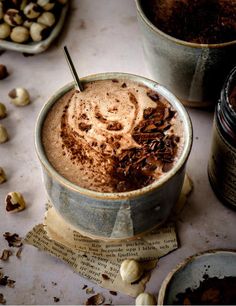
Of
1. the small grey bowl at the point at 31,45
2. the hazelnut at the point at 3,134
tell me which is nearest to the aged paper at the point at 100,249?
the hazelnut at the point at 3,134

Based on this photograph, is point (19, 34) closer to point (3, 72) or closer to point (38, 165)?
point (3, 72)

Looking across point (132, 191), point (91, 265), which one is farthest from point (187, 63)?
point (91, 265)

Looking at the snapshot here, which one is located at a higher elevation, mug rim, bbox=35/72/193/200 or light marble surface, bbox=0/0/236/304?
mug rim, bbox=35/72/193/200

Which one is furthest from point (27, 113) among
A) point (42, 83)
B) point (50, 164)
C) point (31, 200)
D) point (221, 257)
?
point (221, 257)

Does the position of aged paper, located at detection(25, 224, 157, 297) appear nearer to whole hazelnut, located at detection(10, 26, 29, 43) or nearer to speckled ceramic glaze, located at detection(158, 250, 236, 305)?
speckled ceramic glaze, located at detection(158, 250, 236, 305)

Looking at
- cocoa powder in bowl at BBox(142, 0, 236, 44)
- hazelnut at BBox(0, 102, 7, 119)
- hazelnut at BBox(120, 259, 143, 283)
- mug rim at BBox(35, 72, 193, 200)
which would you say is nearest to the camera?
mug rim at BBox(35, 72, 193, 200)

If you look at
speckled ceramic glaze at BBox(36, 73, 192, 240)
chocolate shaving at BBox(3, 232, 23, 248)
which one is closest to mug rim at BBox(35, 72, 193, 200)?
speckled ceramic glaze at BBox(36, 73, 192, 240)

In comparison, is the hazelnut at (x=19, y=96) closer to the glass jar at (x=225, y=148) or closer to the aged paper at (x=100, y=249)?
the aged paper at (x=100, y=249)
